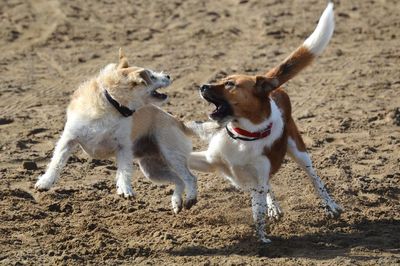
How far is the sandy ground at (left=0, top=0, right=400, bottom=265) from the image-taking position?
7375mm

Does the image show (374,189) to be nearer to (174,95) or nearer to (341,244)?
(341,244)

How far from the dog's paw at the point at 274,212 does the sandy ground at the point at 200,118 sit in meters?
0.07

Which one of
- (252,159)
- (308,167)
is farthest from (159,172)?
(308,167)

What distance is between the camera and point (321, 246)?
7414 millimetres

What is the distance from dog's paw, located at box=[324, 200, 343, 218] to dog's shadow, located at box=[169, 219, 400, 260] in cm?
27

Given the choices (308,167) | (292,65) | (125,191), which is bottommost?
(308,167)

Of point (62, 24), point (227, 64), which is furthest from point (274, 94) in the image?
point (62, 24)

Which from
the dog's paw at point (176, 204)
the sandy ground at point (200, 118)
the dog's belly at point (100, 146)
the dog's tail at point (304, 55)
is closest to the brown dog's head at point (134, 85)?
the dog's belly at point (100, 146)

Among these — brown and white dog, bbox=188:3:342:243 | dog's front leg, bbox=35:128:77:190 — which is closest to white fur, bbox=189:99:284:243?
brown and white dog, bbox=188:3:342:243

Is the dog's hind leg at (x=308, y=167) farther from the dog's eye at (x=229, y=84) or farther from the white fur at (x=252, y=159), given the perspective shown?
the dog's eye at (x=229, y=84)

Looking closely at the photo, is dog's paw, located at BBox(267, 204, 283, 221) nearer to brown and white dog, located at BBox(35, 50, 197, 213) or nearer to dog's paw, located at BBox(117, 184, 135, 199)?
brown and white dog, located at BBox(35, 50, 197, 213)

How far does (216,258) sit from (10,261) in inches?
61.2

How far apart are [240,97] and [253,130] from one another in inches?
11.3

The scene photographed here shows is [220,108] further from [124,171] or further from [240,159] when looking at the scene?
[124,171]
